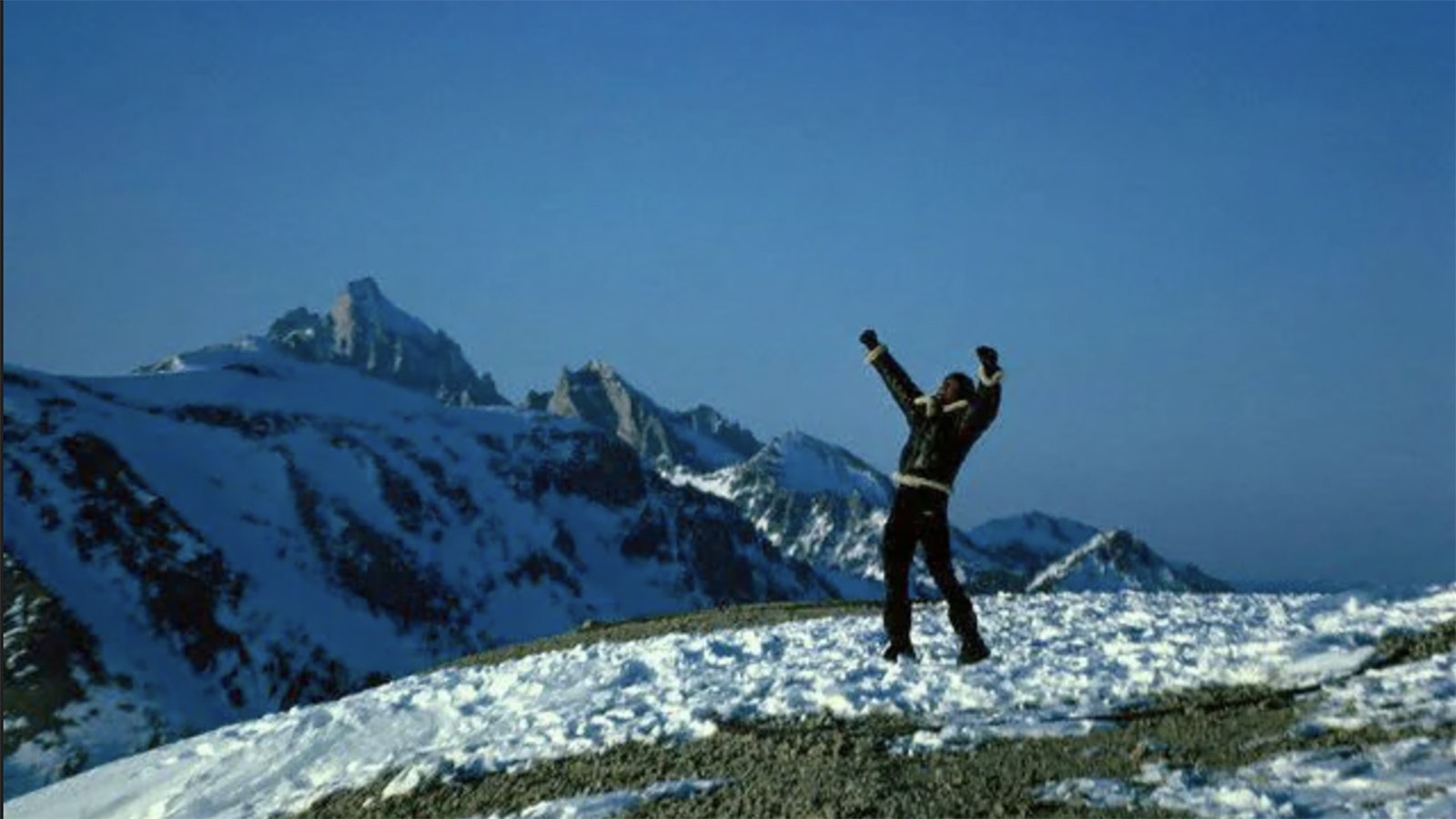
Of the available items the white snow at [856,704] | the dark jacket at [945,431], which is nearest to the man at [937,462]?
the dark jacket at [945,431]

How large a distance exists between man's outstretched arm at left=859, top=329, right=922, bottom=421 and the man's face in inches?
16.3

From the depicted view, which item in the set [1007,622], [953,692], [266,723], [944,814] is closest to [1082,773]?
[944,814]

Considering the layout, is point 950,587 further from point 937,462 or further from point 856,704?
point 856,704

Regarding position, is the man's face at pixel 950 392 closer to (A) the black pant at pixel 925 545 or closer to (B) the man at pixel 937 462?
(B) the man at pixel 937 462

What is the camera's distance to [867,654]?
18.9 m

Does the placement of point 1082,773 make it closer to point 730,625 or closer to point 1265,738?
point 1265,738

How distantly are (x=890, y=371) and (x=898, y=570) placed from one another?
2382 millimetres

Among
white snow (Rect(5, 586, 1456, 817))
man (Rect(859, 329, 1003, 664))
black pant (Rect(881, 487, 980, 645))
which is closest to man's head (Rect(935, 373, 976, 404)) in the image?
man (Rect(859, 329, 1003, 664))

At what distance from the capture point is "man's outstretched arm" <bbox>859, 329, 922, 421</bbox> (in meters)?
17.3

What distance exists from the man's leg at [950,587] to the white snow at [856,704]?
290mm

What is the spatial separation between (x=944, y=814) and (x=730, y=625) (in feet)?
53.7

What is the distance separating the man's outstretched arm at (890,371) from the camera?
17.3 metres

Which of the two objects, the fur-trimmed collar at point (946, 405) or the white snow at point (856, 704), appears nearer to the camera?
the white snow at point (856, 704)

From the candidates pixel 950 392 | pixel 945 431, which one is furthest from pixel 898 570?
pixel 950 392
